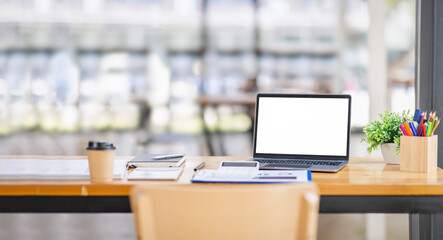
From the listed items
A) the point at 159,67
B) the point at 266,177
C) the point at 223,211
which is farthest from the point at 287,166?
the point at 159,67

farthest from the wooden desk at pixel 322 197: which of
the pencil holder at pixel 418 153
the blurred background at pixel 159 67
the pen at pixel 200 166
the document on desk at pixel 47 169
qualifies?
the blurred background at pixel 159 67

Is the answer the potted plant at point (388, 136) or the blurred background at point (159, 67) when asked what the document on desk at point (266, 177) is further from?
the blurred background at point (159, 67)

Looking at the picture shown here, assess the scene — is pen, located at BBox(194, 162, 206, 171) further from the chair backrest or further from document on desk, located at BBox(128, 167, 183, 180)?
the chair backrest

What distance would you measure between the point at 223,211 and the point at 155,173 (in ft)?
2.36

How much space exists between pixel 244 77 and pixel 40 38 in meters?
1.81

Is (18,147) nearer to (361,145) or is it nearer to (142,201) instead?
(361,145)

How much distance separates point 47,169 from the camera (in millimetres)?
1916

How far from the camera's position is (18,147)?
466 centimetres

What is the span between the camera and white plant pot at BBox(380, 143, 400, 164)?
2105 millimetres

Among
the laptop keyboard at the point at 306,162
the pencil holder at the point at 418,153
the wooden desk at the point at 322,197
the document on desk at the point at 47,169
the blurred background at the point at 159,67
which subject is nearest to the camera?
the wooden desk at the point at 322,197

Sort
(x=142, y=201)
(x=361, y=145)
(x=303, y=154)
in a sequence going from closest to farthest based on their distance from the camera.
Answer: (x=142, y=201) → (x=303, y=154) → (x=361, y=145)

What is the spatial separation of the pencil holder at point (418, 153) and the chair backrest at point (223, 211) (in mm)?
824

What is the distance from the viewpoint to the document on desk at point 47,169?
179cm

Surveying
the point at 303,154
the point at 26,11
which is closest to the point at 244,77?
the point at 26,11
